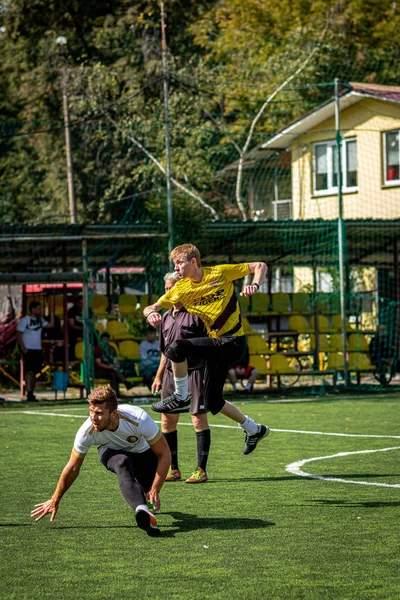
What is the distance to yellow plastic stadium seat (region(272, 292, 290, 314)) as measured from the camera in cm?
2395

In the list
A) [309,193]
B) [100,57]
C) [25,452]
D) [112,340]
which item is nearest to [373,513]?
[25,452]

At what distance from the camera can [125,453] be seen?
24.4ft

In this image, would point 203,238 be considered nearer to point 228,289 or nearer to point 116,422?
point 228,289

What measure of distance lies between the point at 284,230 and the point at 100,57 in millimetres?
20586

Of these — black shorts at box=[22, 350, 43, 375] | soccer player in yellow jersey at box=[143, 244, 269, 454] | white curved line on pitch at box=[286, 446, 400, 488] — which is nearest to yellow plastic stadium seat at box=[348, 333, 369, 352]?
black shorts at box=[22, 350, 43, 375]

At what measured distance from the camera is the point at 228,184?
115 ft

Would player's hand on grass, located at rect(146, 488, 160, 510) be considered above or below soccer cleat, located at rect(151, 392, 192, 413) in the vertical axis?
below

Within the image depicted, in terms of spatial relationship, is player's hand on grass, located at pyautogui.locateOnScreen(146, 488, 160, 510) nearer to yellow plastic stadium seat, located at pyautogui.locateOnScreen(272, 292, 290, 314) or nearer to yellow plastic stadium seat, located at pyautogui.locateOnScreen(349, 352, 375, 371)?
yellow plastic stadium seat, located at pyautogui.locateOnScreen(349, 352, 375, 371)

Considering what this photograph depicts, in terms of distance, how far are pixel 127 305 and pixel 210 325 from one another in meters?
14.9

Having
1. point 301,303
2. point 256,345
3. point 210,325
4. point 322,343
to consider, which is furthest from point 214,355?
point 301,303

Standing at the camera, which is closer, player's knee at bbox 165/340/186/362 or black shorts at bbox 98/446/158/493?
black shorts at bbox 98/446/158/493

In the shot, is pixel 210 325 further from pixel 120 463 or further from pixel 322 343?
pixel 322 343

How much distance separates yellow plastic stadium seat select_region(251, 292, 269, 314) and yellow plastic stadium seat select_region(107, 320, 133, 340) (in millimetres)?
2939

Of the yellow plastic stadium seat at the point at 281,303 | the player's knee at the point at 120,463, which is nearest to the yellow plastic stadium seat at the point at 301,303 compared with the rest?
the yellow plastic stadium seat at the point at 281,303
